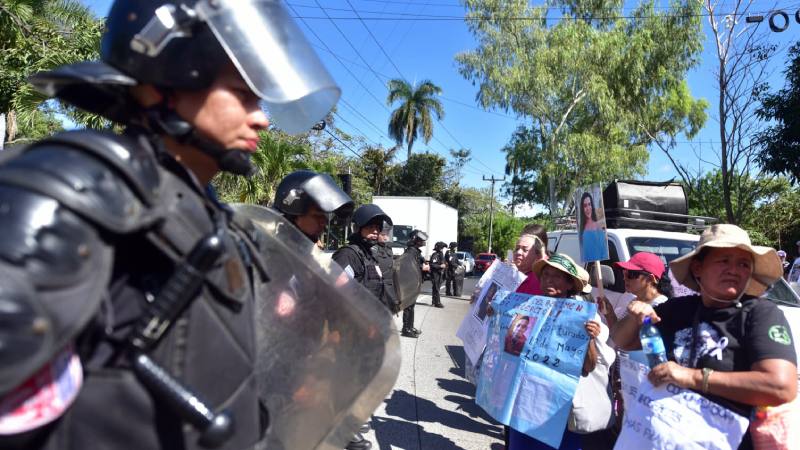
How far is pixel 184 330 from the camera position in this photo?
1.00m

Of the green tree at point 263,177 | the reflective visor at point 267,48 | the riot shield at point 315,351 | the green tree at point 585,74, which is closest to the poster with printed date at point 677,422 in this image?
the riot shield at point 315,351

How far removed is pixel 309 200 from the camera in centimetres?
359

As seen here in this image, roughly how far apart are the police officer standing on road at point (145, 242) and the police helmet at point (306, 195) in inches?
87.4

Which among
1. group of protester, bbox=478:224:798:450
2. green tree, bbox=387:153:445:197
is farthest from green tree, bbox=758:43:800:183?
green tree, bbox=387:153:445:197

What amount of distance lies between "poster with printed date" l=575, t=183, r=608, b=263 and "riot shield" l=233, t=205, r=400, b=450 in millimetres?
2159

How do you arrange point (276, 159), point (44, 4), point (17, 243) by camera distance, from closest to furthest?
1. point (17, 243)
2. point (44, 4)
3. point (276, 159)

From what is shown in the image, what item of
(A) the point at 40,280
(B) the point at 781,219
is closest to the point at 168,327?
(A) the point at 40,280

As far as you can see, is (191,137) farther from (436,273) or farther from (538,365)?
(436,273)

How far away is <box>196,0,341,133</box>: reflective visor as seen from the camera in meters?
1.16

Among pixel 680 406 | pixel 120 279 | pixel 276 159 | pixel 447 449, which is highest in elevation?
pixel 276 159

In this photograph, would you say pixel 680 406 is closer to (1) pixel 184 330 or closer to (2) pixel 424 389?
(1) pixel 184 330

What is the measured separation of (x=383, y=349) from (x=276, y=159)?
13.4m

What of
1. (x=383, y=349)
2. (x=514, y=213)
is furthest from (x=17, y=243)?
(x=514, y=213)

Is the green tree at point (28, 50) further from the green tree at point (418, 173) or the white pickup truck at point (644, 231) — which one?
the green tree at point (418, 173)
